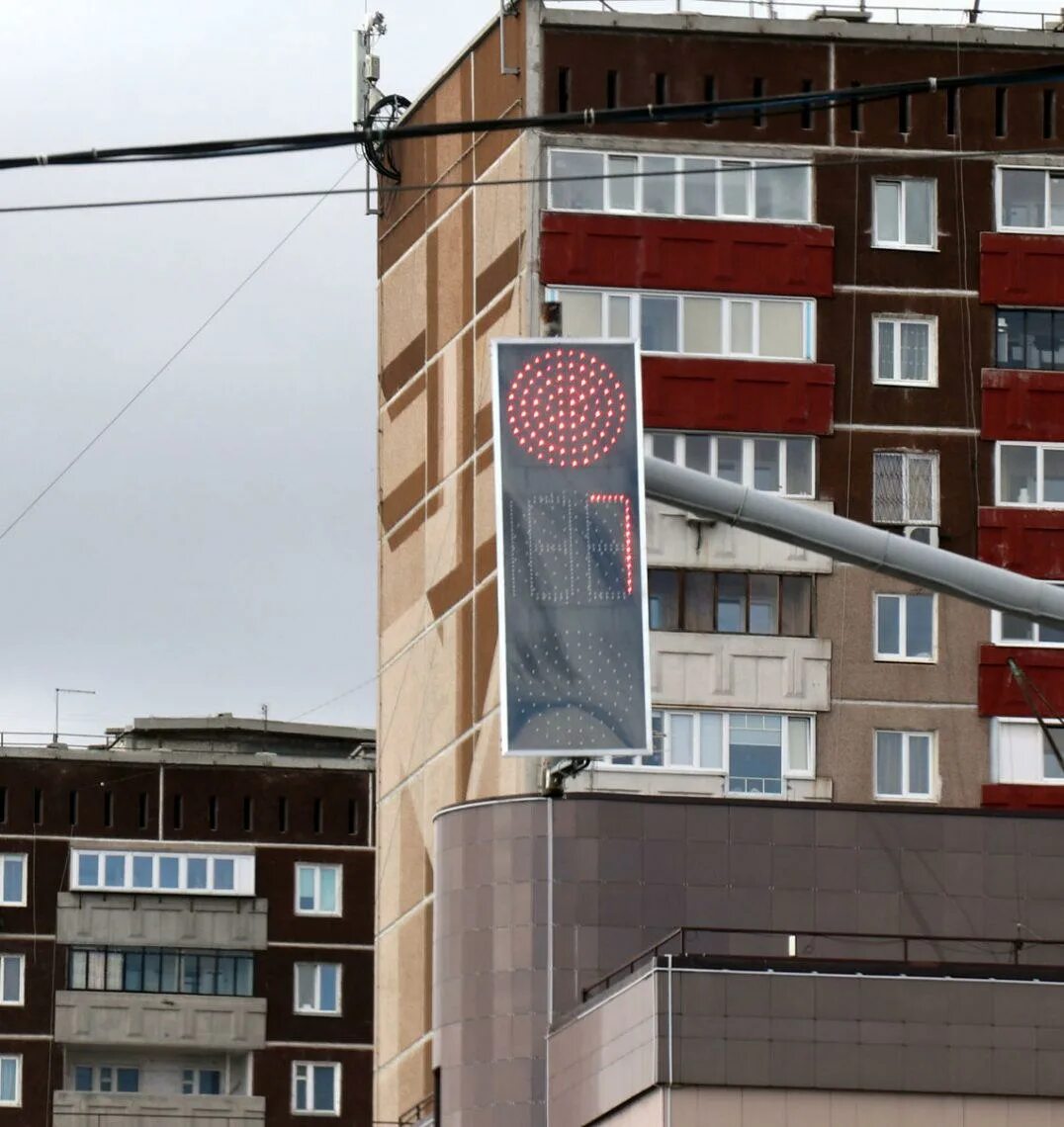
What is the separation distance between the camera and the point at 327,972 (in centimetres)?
12319

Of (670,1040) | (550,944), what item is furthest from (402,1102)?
(670,1040)

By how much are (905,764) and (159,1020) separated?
171ft

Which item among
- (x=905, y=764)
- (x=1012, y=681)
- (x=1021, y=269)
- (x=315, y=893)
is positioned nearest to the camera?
(x=905, y=764)

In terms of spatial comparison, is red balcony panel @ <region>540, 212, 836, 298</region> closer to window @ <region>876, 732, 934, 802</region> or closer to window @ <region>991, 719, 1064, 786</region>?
window @ <region>876, 732, 934, 802</region>

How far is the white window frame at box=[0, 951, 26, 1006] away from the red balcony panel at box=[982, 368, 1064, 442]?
54.0m

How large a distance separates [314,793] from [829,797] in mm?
50571

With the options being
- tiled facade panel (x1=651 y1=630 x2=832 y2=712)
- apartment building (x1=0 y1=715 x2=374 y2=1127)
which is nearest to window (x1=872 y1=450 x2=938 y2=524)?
tiled facade panel (x1=651 y1=630 x2=832 y2=712)

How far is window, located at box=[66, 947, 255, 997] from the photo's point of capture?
122312 millimetres

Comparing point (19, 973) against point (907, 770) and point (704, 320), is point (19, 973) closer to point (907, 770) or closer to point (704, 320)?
point (704, 320)

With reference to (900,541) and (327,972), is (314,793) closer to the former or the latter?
(327,972)

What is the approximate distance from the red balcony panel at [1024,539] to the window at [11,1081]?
54.4m

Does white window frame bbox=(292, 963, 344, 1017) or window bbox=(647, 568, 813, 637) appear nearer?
window bbox=(647, 568, 813, 637)

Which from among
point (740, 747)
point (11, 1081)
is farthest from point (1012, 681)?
point (11, 1081)

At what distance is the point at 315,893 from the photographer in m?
124
